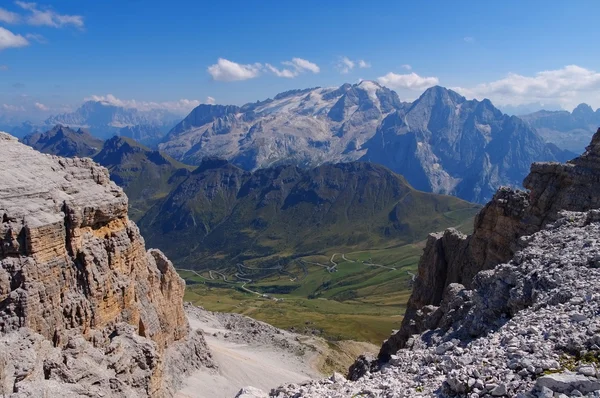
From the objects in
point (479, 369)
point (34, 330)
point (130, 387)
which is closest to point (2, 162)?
point (34, 330)

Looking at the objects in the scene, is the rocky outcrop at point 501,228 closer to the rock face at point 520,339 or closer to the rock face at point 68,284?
the rock face at point 520,339

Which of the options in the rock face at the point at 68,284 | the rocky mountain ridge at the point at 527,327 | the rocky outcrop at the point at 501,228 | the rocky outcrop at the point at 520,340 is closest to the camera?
the rocky outcrop at the point at 520,340

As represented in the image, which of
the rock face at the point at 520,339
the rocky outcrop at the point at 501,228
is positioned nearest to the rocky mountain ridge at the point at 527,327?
the rock face at the point at 520,339

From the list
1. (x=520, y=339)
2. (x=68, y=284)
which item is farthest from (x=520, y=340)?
(x=68, y=284)

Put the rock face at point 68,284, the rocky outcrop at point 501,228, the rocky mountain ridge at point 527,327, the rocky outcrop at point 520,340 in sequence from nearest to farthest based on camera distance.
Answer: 1. the rocky outcrop at point 520,340
2. the rocky mountain ridge at point 527,327
3. the rock face at point 68,284
4. the rocky outcrop at point 501,228

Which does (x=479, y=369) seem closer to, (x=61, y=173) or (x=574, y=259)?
(x=574, y=259)
